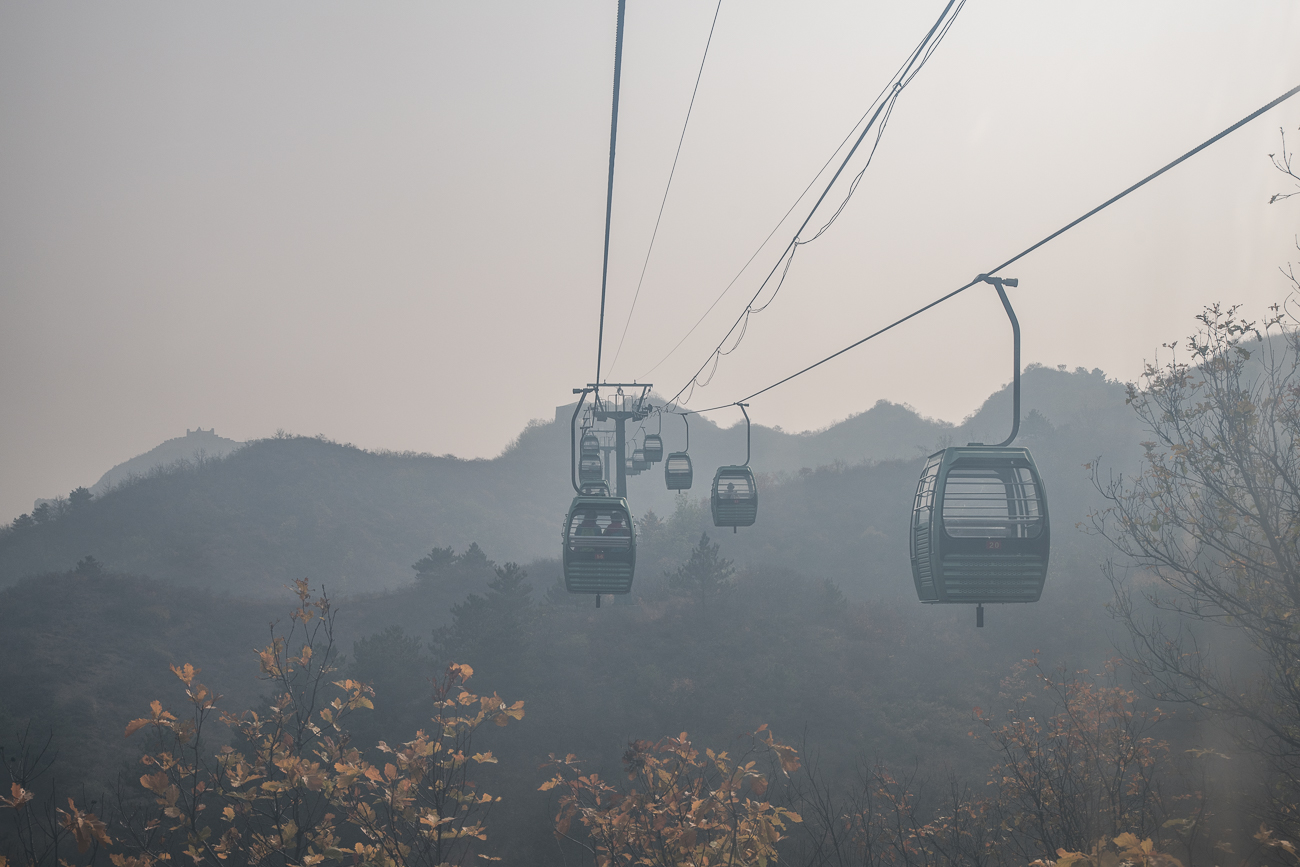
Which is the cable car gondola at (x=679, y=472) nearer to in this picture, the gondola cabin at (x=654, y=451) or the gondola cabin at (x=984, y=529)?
the gondola cabin at (x=654, y=451)

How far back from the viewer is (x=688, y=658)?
40.3 metres

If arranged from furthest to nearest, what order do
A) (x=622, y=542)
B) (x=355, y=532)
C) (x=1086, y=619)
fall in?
(x=355, y=532), (x=1086, y=619), (x=622, y=542)

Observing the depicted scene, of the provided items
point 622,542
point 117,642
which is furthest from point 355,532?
point 622,542

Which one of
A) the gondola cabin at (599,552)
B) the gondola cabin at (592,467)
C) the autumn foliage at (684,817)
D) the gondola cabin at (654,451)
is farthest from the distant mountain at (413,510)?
the autumn foliage at (684,817)

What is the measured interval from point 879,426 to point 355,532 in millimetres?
76993

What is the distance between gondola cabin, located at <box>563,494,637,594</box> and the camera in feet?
45.1

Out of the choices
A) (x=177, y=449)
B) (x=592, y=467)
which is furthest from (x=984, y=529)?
(x=177, y=449)

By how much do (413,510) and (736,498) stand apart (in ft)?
237

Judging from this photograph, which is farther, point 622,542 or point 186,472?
point 186,472

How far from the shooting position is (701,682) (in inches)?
1515

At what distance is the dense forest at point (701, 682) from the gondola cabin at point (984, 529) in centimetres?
262

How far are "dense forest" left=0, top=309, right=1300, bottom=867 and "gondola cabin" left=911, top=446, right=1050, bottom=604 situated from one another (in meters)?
2.62

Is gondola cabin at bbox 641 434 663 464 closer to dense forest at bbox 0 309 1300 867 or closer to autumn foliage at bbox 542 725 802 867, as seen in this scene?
dense forest at bbox 0 309 1300 867

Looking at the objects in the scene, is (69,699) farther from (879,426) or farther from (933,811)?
(879,426)
